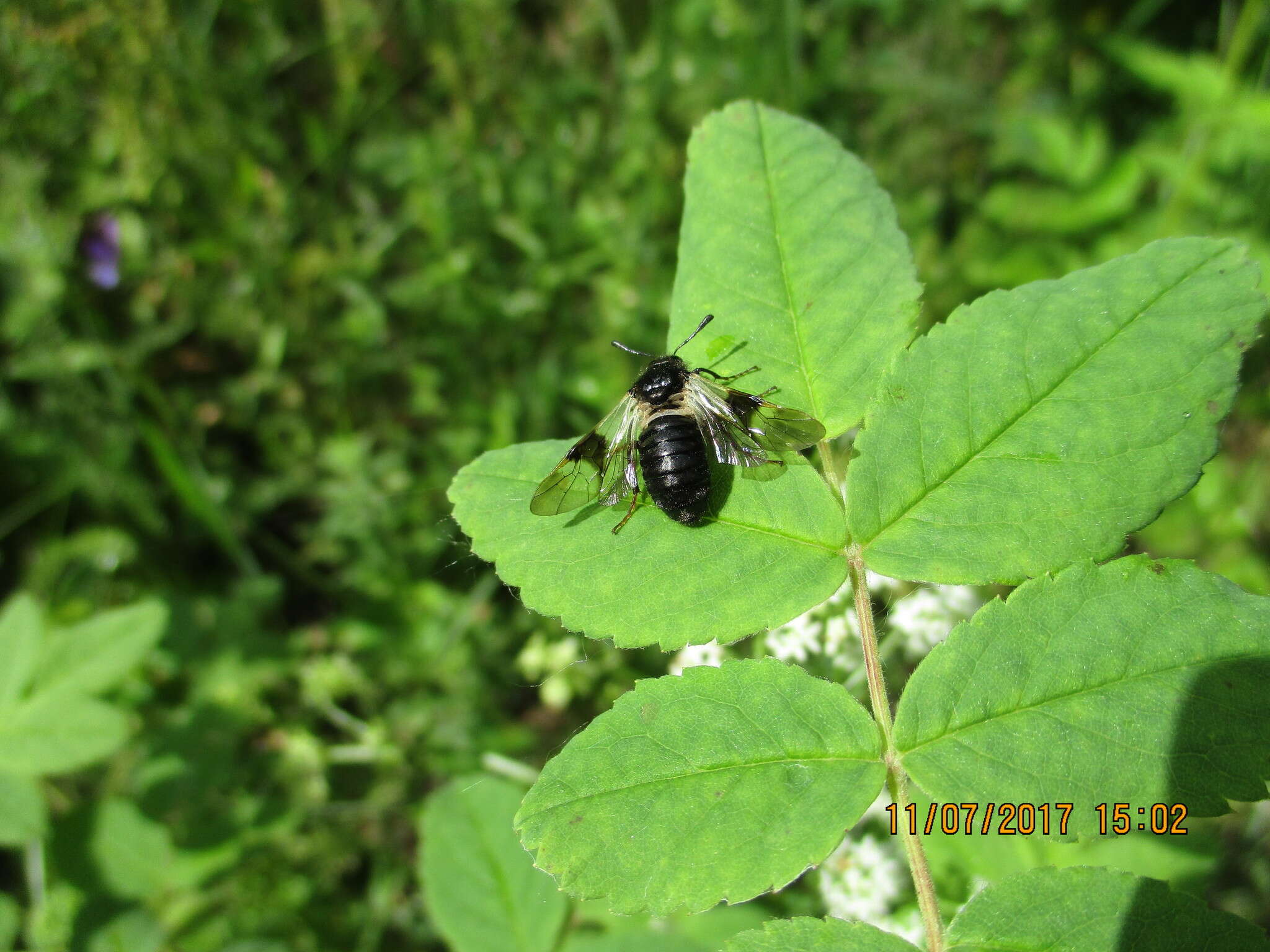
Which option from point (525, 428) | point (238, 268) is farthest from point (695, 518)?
point (238, 268)

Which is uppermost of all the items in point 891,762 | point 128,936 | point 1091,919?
point 891,762

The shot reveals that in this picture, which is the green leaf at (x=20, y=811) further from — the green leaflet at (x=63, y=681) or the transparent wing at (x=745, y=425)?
the transparent wing at (x=745, y=425)

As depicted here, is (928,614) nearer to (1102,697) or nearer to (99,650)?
(1102,697)

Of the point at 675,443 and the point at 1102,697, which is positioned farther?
the point at 675,443

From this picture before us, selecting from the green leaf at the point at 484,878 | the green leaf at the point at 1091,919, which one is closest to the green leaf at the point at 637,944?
the green leaf at the point at 484,878

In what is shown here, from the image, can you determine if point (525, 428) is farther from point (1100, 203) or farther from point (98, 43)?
point (1100, 203)

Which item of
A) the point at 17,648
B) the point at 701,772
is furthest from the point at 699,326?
the point at 17,648

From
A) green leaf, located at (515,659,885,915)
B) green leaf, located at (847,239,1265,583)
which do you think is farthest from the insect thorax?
green leaf, located at (515,659,885,915)
